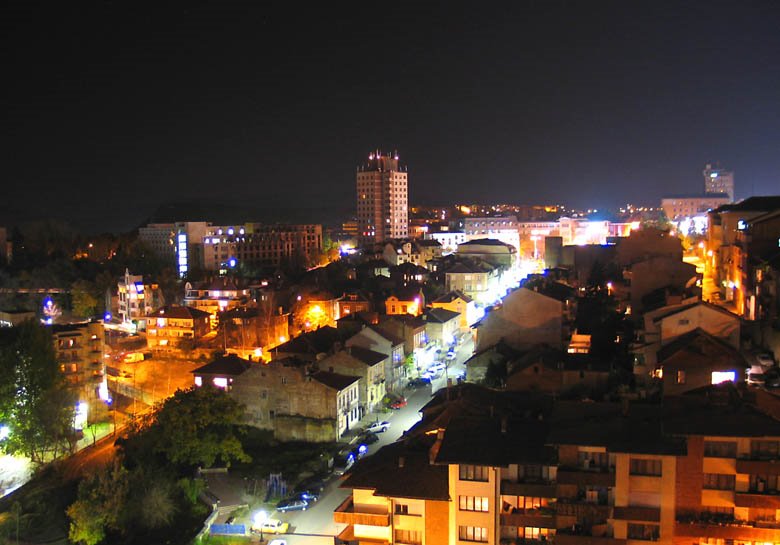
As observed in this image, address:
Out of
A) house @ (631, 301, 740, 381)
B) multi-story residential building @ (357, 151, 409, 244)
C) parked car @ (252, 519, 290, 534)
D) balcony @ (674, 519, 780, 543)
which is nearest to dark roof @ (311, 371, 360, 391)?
parked car @ (252, 519, 290, 534)

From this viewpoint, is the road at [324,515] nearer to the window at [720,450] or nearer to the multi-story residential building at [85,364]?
the window at [720,450]

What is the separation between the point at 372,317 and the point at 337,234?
44.4m

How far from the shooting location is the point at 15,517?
1477cm

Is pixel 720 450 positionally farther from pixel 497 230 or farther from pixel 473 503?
pixel 497 230

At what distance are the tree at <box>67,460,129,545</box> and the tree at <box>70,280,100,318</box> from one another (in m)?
22.2

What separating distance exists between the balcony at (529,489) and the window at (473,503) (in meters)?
0.34

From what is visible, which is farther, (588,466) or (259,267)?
(259,267)

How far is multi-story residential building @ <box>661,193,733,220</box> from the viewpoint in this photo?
64.0 metres

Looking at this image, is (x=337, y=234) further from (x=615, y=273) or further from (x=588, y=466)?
(x=588, y=466)

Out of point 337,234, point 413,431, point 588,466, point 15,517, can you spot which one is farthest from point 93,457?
point 337,234

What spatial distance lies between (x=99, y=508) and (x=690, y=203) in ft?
209

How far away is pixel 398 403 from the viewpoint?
1903 centimetres

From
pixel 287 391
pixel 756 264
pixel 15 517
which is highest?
pixel 756 264

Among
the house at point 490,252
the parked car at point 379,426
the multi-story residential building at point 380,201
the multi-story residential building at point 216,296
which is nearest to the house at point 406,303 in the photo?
the multi-story residential building at point 216,296
